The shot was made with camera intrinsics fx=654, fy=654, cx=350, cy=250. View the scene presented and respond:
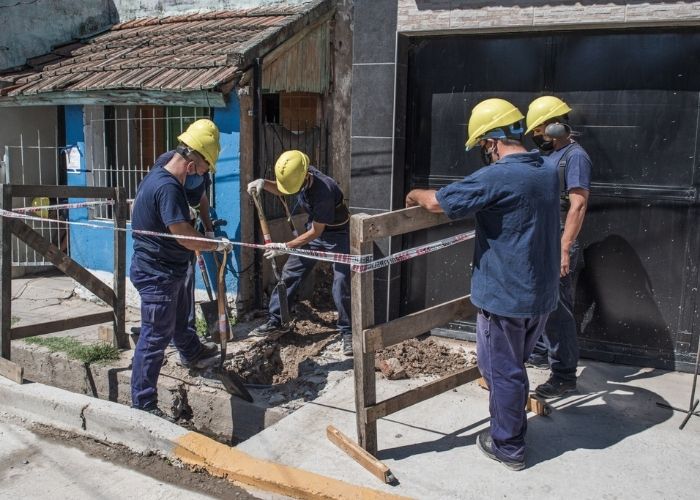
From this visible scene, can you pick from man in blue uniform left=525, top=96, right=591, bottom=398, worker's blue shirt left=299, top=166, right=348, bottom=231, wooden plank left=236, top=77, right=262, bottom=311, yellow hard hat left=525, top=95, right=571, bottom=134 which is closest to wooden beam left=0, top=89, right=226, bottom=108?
wooden plank left=236, top=77, right=262, bottom=311

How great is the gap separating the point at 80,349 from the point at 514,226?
4401mm

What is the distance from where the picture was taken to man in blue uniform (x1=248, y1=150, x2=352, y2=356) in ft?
18.5

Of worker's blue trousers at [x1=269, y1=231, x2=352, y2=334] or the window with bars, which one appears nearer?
worker's blue trousers at [x1=269, y1=231, x2=352, y2=334]

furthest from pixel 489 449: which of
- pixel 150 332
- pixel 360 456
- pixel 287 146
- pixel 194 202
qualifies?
pixel 287 146

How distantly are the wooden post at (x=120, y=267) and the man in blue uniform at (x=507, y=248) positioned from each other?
3.24 meters

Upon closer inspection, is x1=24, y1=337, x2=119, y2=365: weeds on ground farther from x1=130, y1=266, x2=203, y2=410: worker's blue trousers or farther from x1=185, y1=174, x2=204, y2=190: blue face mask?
x1=185, y1=174, x2=204, y2=190: blue face mask

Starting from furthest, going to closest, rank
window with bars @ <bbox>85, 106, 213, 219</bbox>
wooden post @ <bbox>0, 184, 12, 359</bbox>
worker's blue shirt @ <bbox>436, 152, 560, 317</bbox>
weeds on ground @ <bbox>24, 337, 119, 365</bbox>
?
window with bars @ <bbox>85, 106, 213, 219</bbox>, weeds on ground @ <bbox>24, 337, 119, 365</bbox>, wooden post @ <bbox>0, 184, 12, 359</bbox>, worker's blue shirt @ <bbox>436, 152, 560, 317</bbox>

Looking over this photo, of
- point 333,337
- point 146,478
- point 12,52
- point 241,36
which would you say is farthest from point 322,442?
point 12,52

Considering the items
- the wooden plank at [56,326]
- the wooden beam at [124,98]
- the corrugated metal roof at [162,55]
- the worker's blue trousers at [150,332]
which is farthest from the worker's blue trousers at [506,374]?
the wooden beam at [124,98]

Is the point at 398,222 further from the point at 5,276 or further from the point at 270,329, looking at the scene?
the point at 5,276

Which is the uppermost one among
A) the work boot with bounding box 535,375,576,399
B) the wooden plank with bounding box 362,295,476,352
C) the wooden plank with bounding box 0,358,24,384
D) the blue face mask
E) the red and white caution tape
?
the blue face mask

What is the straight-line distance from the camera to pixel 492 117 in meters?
3.46

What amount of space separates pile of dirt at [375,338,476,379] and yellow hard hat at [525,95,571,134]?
1918 millimetres

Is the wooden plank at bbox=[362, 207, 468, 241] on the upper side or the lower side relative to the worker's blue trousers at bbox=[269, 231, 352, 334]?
upper
